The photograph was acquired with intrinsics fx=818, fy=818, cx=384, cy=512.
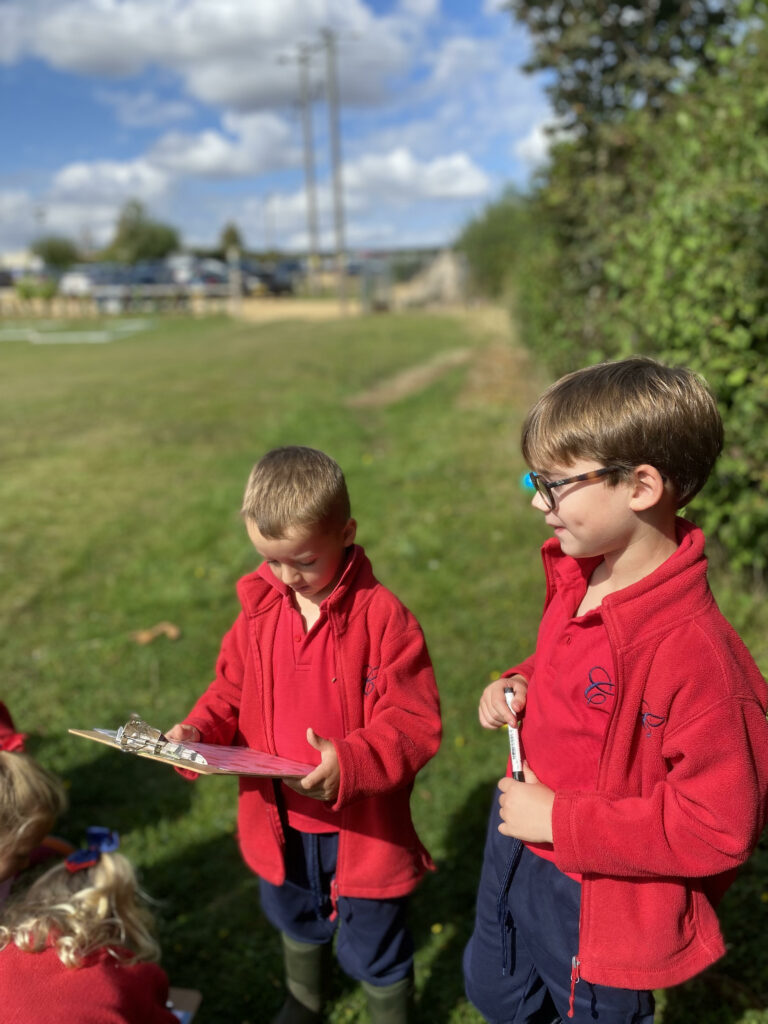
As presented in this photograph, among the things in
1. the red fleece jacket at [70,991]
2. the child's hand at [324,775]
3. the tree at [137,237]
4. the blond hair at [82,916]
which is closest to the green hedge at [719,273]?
the child's hand at [324,775]

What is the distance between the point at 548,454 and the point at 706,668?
443 millimetres

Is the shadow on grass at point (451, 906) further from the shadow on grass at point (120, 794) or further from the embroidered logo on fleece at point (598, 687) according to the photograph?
the embroidered logo on fleece at point (598, 687)

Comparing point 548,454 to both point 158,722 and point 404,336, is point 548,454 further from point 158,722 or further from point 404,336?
point 404,336

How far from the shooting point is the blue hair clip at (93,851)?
204cm

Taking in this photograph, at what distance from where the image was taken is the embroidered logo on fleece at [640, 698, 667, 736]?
4.53ft

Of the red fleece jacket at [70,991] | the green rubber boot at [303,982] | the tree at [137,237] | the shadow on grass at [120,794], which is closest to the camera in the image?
the red fleece jacket at [70,991]

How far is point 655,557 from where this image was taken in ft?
4.83

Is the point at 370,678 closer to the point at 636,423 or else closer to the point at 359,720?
the point at 359,720

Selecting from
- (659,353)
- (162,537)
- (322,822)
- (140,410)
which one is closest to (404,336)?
(140,410)

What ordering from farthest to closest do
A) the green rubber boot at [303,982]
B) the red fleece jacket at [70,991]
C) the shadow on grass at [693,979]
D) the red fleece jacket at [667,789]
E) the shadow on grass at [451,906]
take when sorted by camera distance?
1. the shadow on grass at [451,906]
2. the shadow on grass at [693,979]
3. the green rubber boot at [303,982]
4. the red fleece jacket at [70,991]
5. the red fleece jacket at [667,789]

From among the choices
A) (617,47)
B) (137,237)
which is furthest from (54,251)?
(617,47)

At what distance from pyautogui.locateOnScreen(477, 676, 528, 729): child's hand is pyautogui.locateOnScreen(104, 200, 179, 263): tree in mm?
61333

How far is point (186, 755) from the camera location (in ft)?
5.19

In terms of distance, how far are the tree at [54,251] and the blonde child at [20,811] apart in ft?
207
